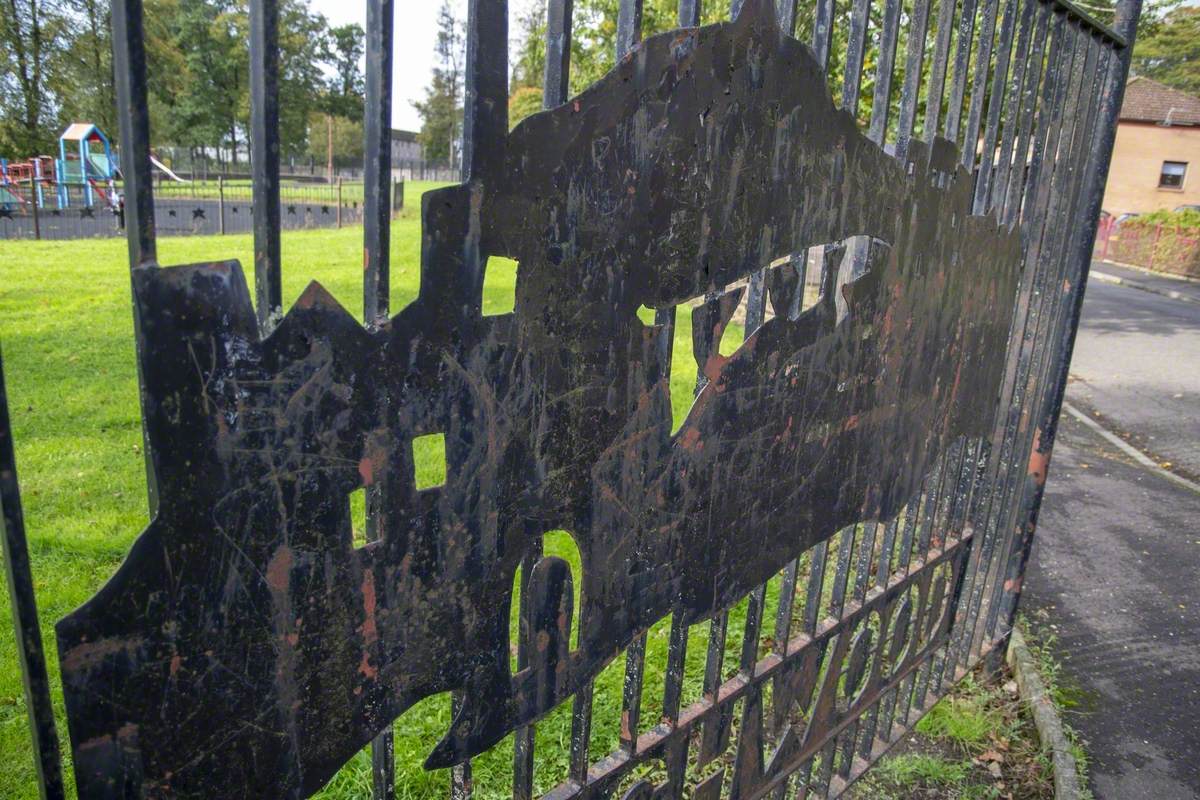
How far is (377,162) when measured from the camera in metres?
1.05

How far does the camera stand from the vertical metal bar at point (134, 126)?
838mm

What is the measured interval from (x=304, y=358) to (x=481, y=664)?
63 cm

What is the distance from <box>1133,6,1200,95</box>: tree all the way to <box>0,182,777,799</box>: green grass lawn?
4699cm

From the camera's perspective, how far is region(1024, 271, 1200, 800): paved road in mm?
3381

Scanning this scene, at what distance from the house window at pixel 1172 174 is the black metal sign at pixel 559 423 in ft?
144

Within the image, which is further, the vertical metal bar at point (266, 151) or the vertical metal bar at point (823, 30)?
the vertical metal bar at point (823, 30)

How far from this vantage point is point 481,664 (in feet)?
4.52

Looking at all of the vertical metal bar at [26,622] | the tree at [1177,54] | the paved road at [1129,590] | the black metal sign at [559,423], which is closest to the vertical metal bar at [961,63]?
the black metal sign at [559,423]

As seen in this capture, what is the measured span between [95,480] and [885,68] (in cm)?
451

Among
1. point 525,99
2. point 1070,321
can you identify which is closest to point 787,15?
point 1070,321

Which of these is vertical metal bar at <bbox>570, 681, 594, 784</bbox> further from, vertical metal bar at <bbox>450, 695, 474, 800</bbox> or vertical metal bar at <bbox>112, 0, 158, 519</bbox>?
vertical metal bar at <bbox>112, 0, 158, 519</bbox>

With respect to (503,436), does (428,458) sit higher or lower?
lower

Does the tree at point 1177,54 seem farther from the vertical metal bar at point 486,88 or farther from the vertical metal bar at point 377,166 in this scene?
the vertical metal bar at point 377,166

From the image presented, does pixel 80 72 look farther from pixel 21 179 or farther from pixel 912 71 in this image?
pixel 21 179
